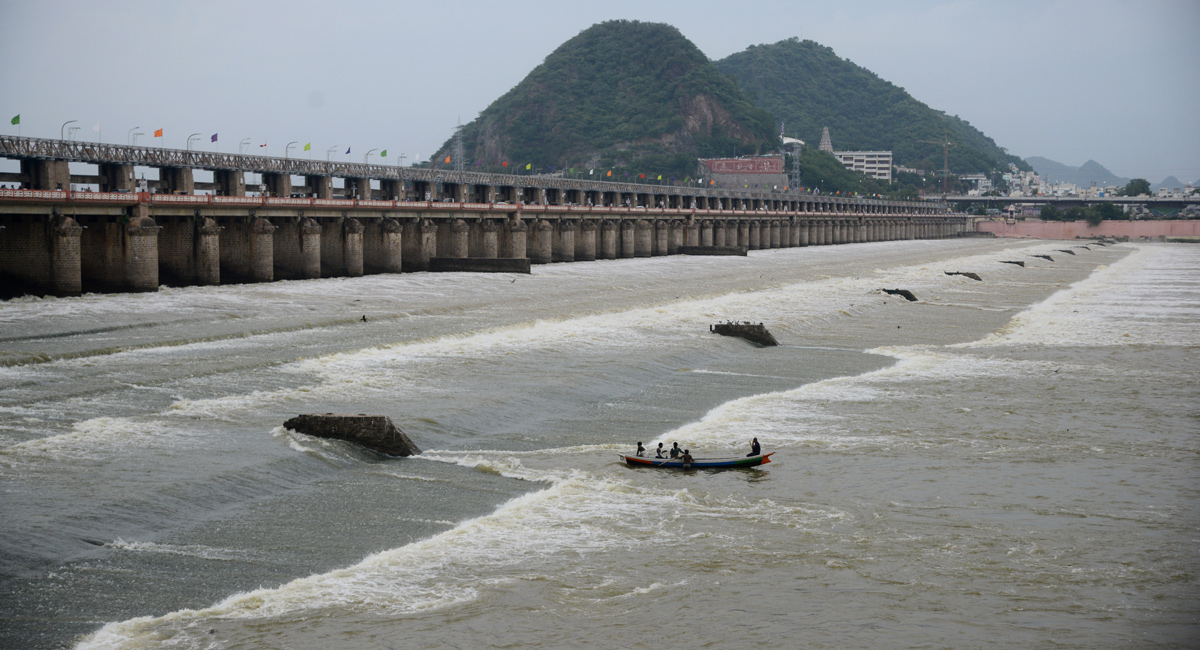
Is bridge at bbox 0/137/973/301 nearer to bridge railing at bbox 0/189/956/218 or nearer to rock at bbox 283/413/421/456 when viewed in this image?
bridge railing at bbox 0/189/956/218

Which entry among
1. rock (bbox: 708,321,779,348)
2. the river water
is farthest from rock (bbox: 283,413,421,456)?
rock (bbox: 708,321,779,348)

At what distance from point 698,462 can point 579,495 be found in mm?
3038

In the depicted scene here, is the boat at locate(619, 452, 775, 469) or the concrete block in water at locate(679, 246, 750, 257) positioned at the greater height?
the concrete block in water at locate(679, 246, 750, 257)

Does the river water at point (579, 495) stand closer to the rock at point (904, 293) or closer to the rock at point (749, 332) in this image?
the rock at point (749, 332)

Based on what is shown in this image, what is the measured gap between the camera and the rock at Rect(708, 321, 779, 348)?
42.0 metres

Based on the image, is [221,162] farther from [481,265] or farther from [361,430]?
[361,430]

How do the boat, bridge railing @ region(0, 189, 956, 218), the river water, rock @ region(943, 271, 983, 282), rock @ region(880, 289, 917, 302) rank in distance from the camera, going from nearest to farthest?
1. the river water
2. the boat
3. bridge railing @ region(0, 189, 956, 218)
4. rock @ region(880, 289, 917, 302)
5. rock @ region(943, 271, 983, 282)

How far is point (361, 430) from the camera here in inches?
863

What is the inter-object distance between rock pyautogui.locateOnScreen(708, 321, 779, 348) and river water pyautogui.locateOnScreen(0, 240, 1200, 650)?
4.50 ft

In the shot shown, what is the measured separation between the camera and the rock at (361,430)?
21.7 meters

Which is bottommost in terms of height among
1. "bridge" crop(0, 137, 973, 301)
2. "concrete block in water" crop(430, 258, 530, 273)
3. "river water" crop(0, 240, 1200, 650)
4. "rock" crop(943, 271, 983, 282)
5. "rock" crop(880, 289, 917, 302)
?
"river water" crop(0, 240, 1200, 650)

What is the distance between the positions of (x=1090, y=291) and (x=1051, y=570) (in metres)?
66.3

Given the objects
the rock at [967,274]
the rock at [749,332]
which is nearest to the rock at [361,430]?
the rock at [749,332]

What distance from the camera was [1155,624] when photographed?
1430 cm
